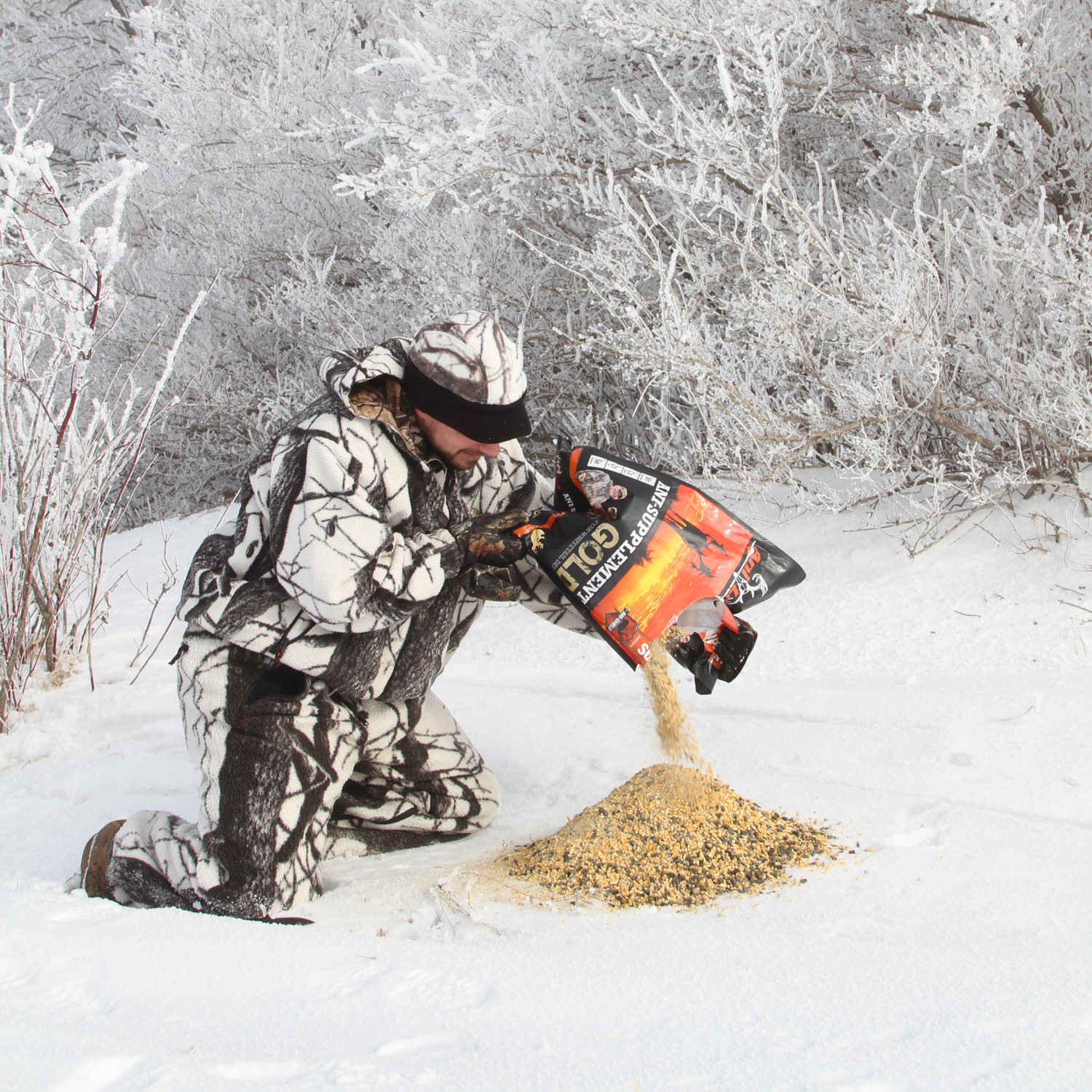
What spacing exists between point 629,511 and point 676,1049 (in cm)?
105

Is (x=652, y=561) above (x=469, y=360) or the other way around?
the other way around

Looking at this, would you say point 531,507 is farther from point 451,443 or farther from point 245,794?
point 245,794

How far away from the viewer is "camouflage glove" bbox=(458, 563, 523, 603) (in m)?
2.06

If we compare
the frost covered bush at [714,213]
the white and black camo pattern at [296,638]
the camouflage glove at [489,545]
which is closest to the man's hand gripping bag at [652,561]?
the camouflage glove at [489,545]

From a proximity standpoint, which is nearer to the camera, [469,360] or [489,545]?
[469,360]

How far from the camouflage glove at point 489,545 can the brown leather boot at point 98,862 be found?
0.92 metres

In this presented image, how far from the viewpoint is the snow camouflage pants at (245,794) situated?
192 cm

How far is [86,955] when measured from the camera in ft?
5.06

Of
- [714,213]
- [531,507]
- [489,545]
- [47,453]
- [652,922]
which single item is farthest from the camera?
[714,213]

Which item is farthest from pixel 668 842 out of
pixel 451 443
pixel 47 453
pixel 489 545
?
pixel 47 453

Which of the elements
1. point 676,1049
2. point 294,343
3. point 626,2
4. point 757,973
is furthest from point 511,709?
point 294,343

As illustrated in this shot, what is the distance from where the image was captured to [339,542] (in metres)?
1.84

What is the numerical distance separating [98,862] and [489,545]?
3.38ft

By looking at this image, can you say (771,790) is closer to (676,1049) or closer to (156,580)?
(676,1049)
